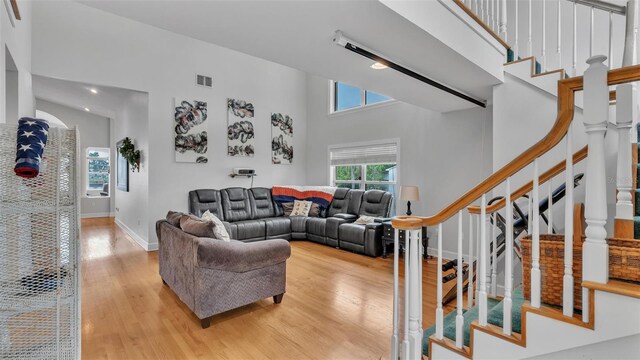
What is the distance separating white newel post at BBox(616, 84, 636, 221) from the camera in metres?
1.15

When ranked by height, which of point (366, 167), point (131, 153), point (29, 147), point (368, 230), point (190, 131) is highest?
point (190, 131)

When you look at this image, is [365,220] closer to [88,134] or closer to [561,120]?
[561,120]

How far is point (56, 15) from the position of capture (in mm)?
4164

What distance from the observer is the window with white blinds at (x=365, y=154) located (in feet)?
18.3

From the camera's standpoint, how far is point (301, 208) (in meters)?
6.19

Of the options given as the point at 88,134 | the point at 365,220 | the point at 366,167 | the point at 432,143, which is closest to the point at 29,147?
the point at 365,220

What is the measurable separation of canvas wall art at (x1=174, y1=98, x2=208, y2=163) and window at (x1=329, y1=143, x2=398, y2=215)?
2747 mm

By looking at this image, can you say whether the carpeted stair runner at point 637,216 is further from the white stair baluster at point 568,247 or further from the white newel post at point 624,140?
the white stair baluster at point 568,247

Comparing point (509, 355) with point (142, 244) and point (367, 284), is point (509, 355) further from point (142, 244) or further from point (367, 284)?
point (142, 244)

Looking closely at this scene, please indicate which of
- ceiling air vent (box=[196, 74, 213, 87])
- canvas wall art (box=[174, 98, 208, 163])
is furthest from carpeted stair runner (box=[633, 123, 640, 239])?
ceiling air vent (box=[196, 74, 213, 87])

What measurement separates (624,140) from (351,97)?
5.51m

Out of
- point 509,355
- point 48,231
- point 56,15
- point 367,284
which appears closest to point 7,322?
point 48,231

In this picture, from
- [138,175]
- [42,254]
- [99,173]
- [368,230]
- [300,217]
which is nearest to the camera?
[42,254]

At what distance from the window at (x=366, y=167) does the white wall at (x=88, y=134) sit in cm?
677
